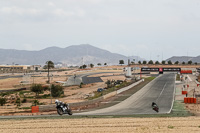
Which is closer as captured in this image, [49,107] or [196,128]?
[196,128]

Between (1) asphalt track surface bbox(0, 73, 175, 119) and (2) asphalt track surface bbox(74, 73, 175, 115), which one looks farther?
(2) asphalt track surface bbox(74, 73, 175, 115)

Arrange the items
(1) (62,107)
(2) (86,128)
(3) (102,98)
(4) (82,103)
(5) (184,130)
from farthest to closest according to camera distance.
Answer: (3) (102,98) < (4) (82,103) < (1) (62,107) < (2) (86,128) < (5) (184,130)

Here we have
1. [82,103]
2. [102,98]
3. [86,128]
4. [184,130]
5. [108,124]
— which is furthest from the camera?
[102,98]

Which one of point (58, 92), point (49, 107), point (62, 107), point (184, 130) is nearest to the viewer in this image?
point (184, 130)

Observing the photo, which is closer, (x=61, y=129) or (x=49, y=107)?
(x=61, y=129)

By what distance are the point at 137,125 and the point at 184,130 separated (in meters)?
3.76

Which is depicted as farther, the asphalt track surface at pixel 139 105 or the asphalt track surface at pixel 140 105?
the asphalt track surface at pixel 140 105

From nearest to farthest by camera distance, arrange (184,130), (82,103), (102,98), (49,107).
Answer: (184,130)
(49,107)
(82,103)
(102,98)

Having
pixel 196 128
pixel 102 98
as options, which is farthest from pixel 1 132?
pixel 102 98

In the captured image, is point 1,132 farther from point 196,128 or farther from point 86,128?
point 196,128

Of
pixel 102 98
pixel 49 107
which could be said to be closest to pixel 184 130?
pixel 49 107

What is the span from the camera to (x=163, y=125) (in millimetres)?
20219

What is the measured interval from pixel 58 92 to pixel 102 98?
16.1 metres

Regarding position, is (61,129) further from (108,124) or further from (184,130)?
(184,130)
